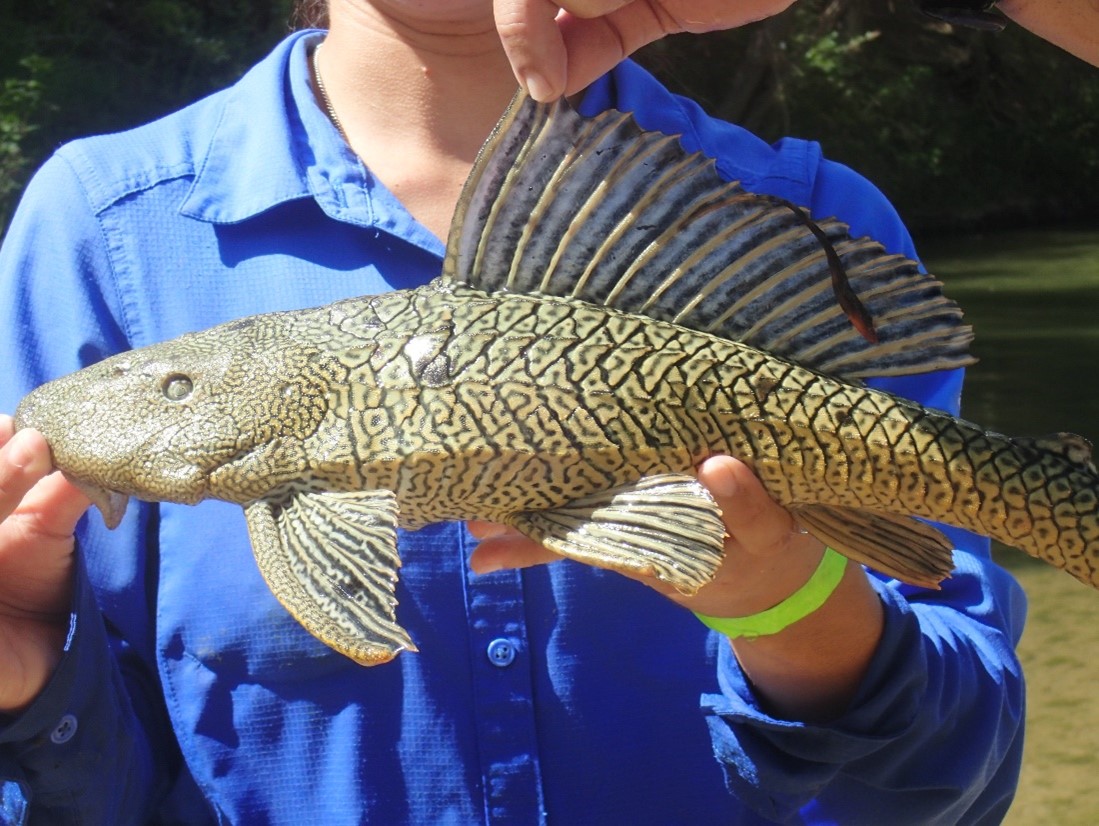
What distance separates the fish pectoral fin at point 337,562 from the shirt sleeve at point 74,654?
0.51 m

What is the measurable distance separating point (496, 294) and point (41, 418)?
27.8 inches

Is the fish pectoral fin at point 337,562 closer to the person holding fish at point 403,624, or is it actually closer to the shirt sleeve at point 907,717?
the person holding fish at point 403,624

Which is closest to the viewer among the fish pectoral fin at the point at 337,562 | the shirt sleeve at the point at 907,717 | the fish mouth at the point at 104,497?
the fish pectoral fin at the point at 337,562

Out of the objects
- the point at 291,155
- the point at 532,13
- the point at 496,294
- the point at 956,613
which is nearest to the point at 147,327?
the point at 291,155

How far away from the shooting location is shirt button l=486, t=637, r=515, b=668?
238 cm

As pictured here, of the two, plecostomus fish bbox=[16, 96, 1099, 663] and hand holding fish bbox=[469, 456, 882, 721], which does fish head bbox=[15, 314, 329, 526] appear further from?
hand holding fish bbox=[469, 456, 882, 721]

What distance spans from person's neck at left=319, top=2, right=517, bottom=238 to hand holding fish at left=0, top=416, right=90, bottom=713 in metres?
0.86

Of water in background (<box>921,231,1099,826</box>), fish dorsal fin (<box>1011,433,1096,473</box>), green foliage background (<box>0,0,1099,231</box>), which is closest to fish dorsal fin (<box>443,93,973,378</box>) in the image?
fish dorsal fin (<box>1011,433,1096,473</box>)

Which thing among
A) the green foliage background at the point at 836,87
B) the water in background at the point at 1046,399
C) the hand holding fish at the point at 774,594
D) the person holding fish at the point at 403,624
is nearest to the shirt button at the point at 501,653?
the person holding fish at the point at 403,624

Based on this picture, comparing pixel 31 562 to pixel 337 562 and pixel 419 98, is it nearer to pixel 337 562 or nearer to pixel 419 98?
pixel 337 562

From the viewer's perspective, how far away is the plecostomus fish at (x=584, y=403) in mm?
1941

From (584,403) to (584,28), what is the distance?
591 mm

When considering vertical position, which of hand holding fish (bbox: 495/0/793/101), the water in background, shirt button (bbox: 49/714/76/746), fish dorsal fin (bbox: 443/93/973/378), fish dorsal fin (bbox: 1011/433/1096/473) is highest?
hand holding fish (bbox: 495/0/793/101)

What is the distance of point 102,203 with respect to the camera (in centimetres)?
251
